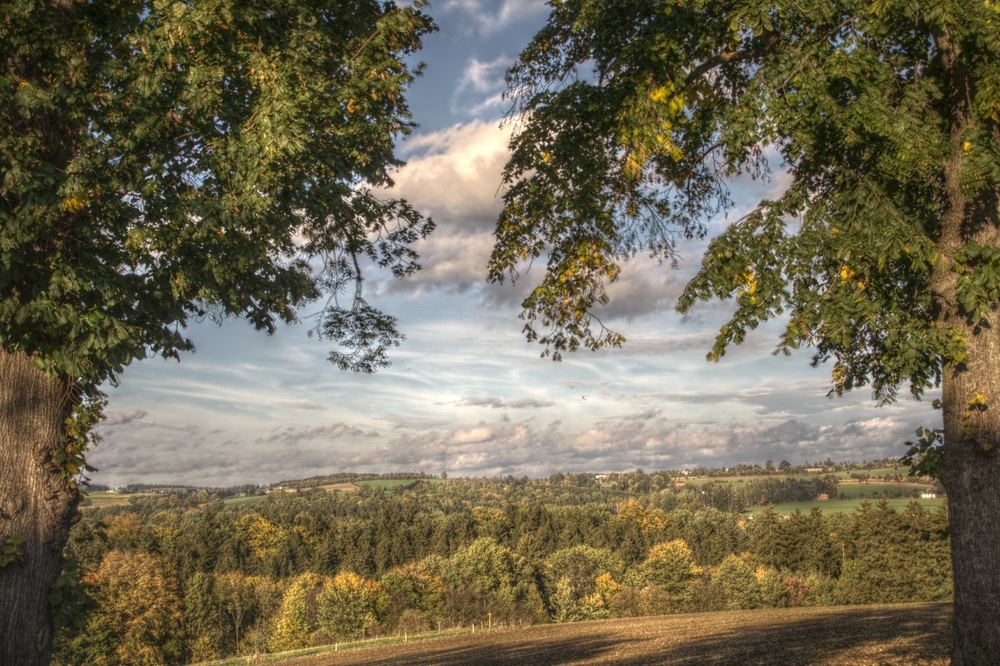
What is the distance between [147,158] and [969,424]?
9.28 meters

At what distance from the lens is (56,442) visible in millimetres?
8641

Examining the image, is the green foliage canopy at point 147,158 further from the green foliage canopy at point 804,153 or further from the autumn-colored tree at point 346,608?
the autumn-colored tree at point 346,608

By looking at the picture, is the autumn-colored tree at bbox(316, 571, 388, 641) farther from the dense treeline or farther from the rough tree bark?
the rough tree bark

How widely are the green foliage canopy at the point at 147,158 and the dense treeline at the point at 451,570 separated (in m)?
38.2

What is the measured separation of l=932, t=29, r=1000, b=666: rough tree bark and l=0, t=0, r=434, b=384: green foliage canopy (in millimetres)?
6494

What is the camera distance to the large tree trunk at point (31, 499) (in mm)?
8039

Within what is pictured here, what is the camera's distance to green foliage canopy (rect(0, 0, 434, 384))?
762 centimetres

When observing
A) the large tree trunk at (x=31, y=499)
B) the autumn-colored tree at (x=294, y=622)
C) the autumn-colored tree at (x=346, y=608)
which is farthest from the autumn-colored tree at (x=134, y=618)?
the large tree trunk at (x=31, y=499)

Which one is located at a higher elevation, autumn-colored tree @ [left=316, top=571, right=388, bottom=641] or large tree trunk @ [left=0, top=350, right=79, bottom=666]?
large tree trunk @ [left=0, top=350, right=79, bottom=666]

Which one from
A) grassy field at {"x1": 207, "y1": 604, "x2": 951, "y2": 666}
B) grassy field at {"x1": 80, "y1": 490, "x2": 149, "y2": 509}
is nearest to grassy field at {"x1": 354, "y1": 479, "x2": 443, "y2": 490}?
grassy field at {"x1": 80, "y1": 490, "x2": 149, "y2": 509}

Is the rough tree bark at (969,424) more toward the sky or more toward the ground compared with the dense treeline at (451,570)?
more toward the sky

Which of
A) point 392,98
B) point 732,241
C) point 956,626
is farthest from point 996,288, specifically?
point 392,98

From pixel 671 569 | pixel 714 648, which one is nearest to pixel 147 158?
pixel 714 648

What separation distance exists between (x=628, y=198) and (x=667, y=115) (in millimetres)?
1714
